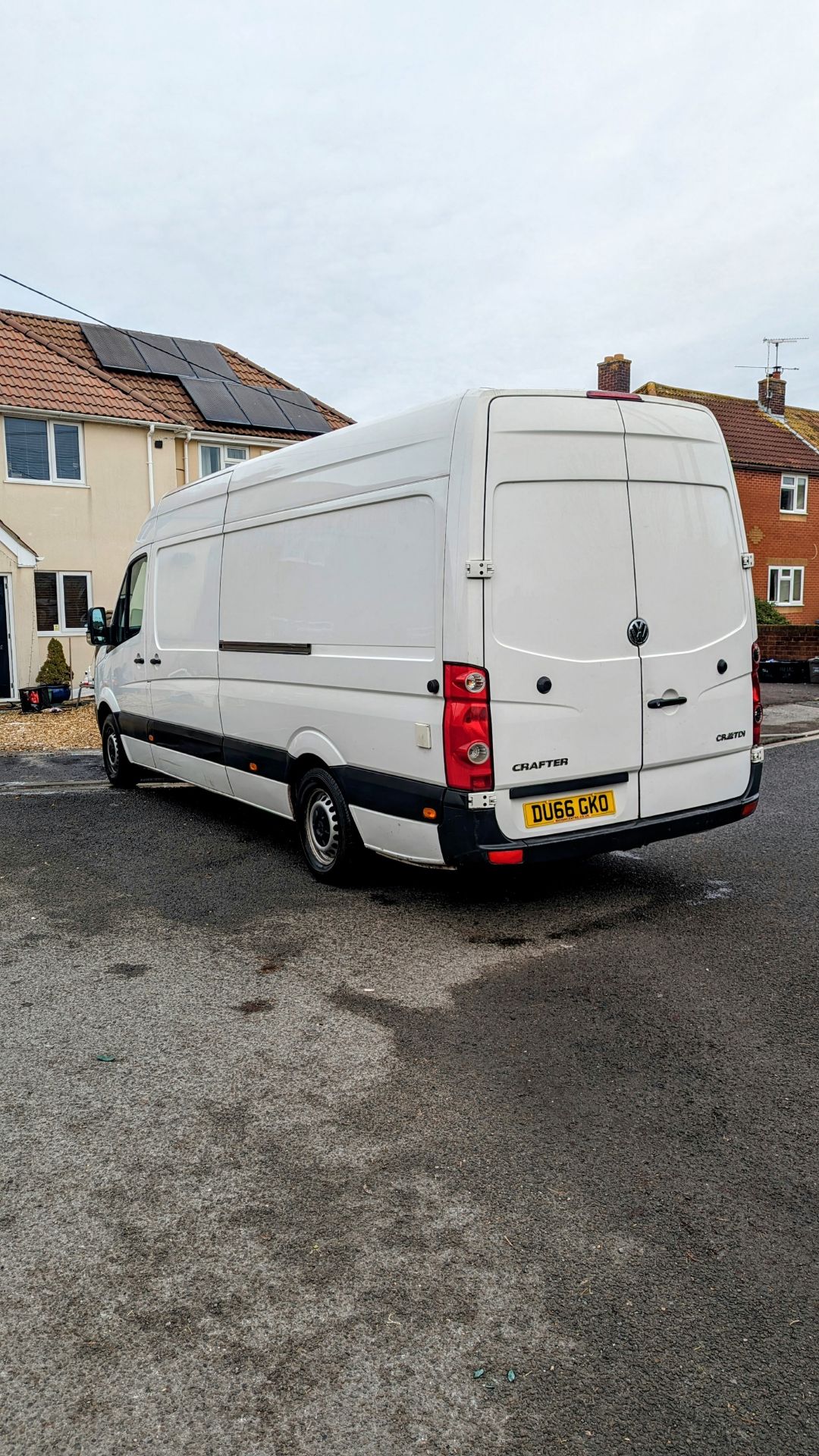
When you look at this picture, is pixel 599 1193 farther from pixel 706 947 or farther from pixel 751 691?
pixel 751 691

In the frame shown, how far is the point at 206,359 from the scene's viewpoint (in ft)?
83.4

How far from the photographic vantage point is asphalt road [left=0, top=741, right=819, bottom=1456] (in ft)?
7.70

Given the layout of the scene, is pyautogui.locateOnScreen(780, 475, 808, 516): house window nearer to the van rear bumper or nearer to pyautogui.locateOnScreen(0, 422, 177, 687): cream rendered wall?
pyautogui.locateOnScreen(0, 422, 177, 687): cream rendered wall

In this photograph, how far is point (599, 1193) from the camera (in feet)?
10.3

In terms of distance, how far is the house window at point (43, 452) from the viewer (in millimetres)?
19859

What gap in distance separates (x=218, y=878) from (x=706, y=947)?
3202 millimetres

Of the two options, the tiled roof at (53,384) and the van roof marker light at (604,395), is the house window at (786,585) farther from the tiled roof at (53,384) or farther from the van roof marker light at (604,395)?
the van roof marker light at (604,395)

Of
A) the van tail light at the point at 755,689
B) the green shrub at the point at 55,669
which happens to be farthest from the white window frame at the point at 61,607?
the van tail light at the point at 755,689

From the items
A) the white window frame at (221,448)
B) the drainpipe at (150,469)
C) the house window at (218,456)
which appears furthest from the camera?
the house window at (218,456)

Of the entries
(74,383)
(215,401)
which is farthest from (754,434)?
(74,383)

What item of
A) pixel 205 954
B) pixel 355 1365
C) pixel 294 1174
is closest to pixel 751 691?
pixel 205 954

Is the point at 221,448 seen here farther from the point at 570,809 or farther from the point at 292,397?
the point at 570,809

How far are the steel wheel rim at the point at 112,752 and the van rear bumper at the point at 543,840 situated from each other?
597cm

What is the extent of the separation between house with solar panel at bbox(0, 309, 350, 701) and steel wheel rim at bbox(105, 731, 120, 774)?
27.4ft
